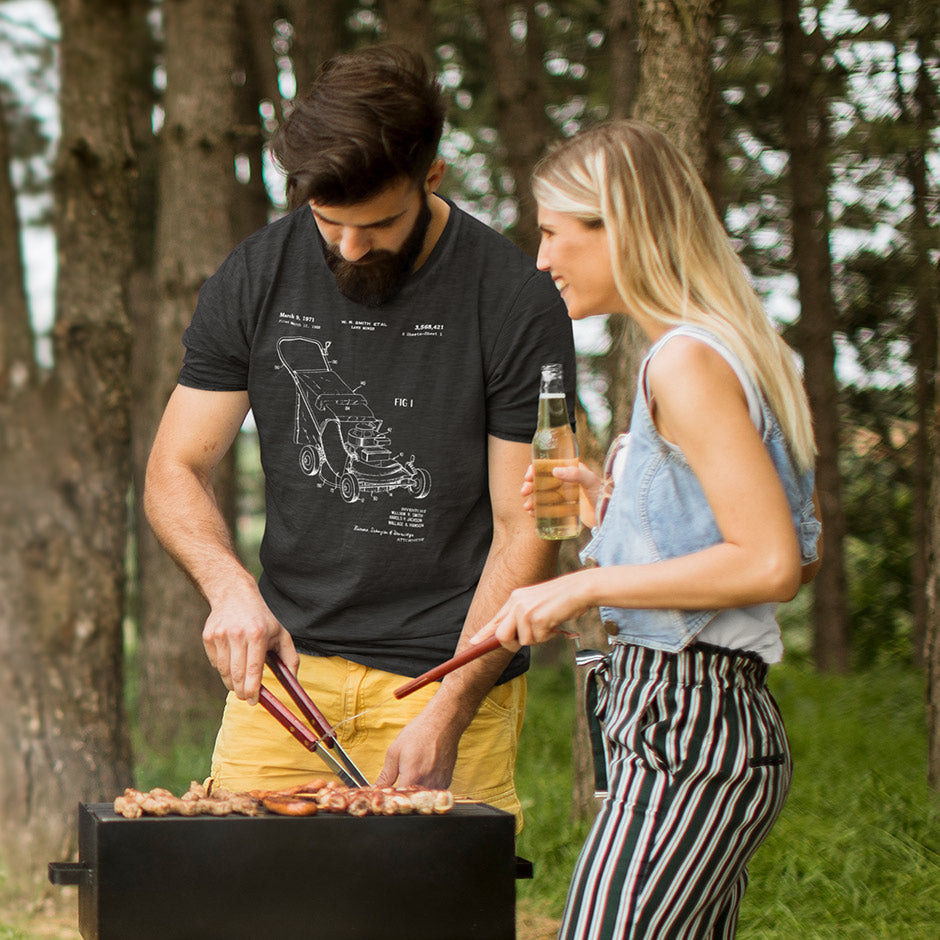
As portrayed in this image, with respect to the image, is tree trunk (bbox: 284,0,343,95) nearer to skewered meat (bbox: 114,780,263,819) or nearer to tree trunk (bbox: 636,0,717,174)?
tree trunk (bbox: 636,0,717,174)

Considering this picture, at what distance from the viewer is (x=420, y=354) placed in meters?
3.00

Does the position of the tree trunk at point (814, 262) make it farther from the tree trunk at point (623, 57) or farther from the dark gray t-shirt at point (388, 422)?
the dark gray t-shirt at point (388, 422)

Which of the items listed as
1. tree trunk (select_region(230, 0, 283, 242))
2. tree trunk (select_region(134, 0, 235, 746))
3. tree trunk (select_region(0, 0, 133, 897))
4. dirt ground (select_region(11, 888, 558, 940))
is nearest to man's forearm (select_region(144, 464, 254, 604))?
tree trunk (select_region(0, 0, 133, 897))

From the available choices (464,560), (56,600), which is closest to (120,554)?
(56,600)

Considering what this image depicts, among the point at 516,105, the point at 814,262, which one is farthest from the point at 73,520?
the point at 814,262

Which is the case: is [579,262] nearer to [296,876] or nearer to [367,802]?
[367,802]

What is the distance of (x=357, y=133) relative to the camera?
2.70m

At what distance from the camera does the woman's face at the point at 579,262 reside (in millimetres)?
2270

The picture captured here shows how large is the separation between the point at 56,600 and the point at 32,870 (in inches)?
42.7

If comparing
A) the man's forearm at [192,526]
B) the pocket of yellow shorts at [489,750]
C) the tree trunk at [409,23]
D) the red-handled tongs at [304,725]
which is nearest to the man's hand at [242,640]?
the red-handled tongs at [304,725]

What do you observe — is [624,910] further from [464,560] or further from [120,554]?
[120,554]

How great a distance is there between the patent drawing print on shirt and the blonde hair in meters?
0.86

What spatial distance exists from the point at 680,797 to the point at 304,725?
858mm

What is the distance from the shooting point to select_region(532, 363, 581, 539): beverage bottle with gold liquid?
8.09ft
